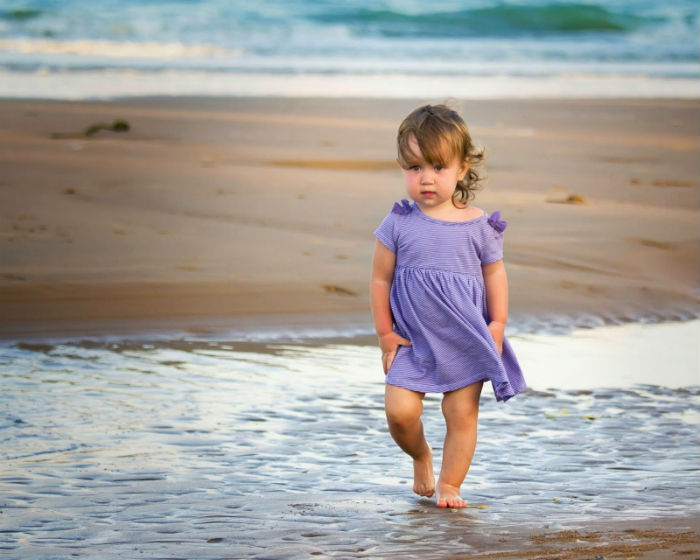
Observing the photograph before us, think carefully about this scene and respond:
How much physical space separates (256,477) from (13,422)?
1140 mm

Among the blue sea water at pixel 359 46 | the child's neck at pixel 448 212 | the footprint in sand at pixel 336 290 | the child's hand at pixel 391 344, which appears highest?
the blue sea water at pixel 359 46

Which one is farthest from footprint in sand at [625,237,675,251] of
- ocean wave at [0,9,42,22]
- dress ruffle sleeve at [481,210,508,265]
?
ocean wave at [0,9,42,22]

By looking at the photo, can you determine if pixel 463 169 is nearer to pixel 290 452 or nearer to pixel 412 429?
pixel 412 429

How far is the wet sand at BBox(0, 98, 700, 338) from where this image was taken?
703 cm

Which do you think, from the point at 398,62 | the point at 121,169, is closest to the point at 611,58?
the point at 398,62

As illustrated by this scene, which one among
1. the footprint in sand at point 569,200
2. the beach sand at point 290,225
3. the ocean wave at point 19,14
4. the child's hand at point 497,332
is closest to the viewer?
the child's hand at point 497,332

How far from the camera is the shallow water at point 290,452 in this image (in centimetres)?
354

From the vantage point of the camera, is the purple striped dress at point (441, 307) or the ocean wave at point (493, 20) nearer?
the purple striped dress at point (441, 307)

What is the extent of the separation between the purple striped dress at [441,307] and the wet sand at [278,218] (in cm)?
274

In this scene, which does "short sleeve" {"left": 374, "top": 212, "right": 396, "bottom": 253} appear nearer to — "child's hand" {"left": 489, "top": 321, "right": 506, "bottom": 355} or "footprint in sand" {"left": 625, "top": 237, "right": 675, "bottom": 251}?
"child's hand" {"left": 489, "top": 321, "right": 506, "bottom": 355}

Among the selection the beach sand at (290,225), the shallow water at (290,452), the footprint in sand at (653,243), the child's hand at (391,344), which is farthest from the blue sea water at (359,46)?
the child's hand at (391,344)

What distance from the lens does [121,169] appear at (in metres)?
11.1

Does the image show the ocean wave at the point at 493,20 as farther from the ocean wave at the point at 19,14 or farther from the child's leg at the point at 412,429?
the child's leg at the point at 412,429

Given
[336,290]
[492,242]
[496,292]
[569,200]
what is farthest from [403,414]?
[569,200]
